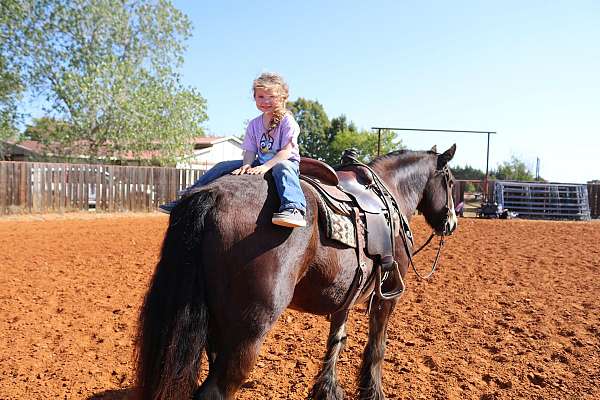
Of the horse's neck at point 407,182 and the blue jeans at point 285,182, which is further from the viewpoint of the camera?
the horse's neck at point 407,182

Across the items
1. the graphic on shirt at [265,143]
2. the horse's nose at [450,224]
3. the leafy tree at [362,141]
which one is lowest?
the horse's nose at [450,224]

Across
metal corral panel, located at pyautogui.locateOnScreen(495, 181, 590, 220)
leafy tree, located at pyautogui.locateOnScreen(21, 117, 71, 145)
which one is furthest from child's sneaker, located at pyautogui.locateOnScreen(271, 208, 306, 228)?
metal corral panel, located at pyautogui.locateOnScreen(495, 181, 590, 220)

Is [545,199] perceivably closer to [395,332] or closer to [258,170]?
[395,332]

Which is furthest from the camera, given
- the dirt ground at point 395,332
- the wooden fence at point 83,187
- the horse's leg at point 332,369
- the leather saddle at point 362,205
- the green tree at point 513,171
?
the green tree at point 513,171

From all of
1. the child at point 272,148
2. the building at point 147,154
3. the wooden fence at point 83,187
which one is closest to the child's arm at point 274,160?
the child at point 272,148

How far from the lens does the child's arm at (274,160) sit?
9.04ft

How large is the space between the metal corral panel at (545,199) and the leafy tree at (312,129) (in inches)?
1265

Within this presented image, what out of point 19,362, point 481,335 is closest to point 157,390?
point 19,362

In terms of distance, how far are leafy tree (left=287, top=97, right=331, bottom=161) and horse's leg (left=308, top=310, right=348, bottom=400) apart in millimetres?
51299

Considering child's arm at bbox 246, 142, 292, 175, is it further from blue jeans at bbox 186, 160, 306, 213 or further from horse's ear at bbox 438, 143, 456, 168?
horse's ear at bbox 438, 143, 456, 168

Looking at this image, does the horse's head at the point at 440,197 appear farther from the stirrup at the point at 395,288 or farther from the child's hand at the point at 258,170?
the child's hand at the point at 258,170

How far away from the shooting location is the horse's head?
15.6 ft

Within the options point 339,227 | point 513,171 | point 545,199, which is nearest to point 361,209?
point 339,227

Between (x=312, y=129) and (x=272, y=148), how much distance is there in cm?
5431
